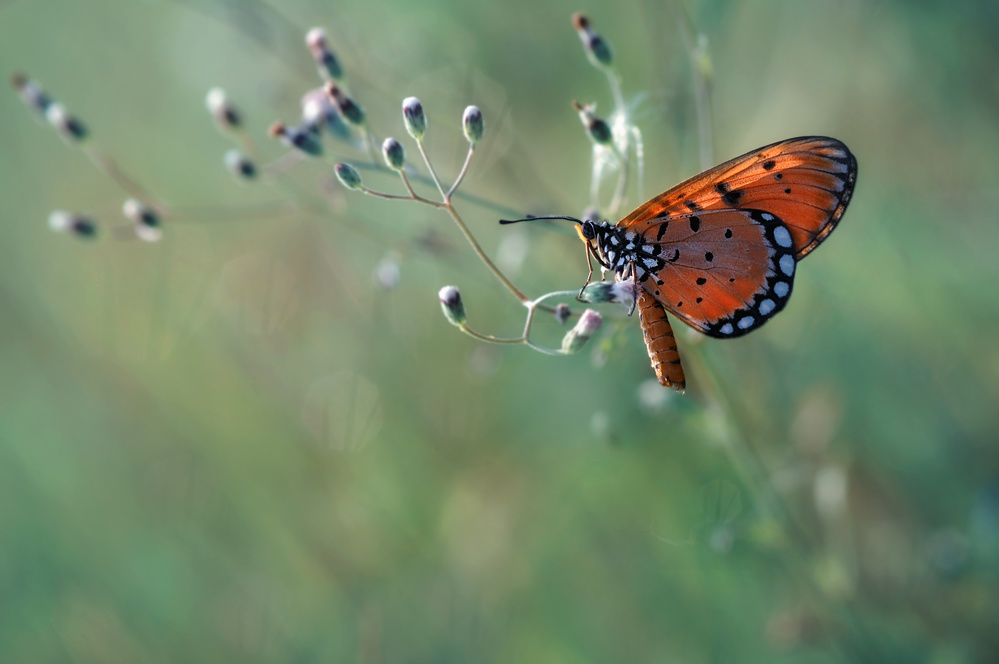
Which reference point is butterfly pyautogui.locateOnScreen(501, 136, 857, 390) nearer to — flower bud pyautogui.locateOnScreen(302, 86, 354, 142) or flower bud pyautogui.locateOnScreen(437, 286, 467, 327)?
flower bud pyautogui.locateOnScreen(437, 286, 467, 327)

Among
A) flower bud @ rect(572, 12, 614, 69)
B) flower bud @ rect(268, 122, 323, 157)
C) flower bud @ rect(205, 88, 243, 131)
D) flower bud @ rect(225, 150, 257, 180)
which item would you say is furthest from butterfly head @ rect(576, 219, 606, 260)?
flower bud @ rect(205, 88, 243, 131)

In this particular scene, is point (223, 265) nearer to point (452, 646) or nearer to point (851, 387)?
point (452, 646)

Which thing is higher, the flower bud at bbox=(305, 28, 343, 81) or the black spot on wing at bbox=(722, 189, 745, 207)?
the flower bud at bbox=(305, 28, 343, 81)

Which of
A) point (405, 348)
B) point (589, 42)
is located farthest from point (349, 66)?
point (589, 42)

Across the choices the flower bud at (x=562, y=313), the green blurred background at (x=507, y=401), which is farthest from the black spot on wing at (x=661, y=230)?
the green blurred background at (x=507, y=401)

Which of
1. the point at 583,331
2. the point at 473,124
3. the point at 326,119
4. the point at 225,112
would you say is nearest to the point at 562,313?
the point at 583,331

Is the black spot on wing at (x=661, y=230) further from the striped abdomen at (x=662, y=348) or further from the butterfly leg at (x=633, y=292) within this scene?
the striped abdomen at (x=662, y=348)
